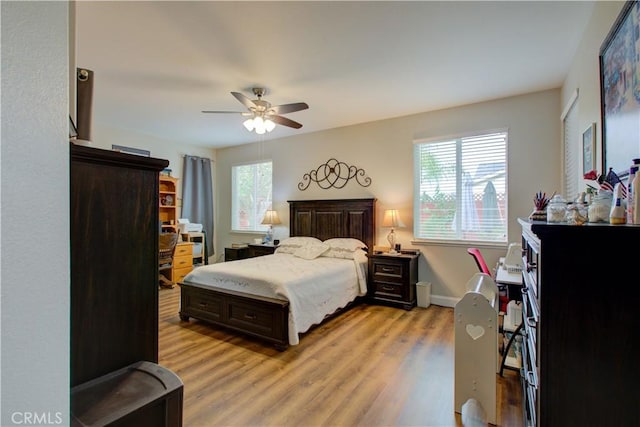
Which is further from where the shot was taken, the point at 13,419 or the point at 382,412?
the point at 382,412

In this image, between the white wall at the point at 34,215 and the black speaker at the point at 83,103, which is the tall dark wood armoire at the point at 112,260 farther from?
the white wall at the point at 34,215

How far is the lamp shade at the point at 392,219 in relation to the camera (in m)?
4.18

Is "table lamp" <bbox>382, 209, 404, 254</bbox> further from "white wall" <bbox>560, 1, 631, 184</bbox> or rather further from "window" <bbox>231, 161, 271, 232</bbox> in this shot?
"window" <bbox>231, 161, 271, 232</bbox>

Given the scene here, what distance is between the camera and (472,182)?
3.97 meters

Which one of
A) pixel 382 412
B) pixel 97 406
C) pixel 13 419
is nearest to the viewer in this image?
pixel 13 419

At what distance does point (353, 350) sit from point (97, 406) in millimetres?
2291

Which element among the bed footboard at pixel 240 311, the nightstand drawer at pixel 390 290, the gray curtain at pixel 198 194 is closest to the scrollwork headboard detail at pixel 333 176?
the nightstand drawer at pixel 390 290

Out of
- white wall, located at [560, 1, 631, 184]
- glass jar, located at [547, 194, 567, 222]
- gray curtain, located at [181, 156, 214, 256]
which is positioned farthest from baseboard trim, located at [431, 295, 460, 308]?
gray curtain, located at [181, 156, 214, 256]

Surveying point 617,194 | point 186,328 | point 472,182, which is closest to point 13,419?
point 617,194

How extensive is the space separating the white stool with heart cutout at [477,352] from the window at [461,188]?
2.20 meters

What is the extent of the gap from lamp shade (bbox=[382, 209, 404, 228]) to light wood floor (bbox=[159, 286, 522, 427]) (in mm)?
1302

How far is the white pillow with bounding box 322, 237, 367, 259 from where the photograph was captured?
14.1 ft

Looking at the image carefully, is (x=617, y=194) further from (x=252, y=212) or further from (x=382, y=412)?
(x=252, y=212)

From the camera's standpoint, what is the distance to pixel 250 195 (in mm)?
6336
